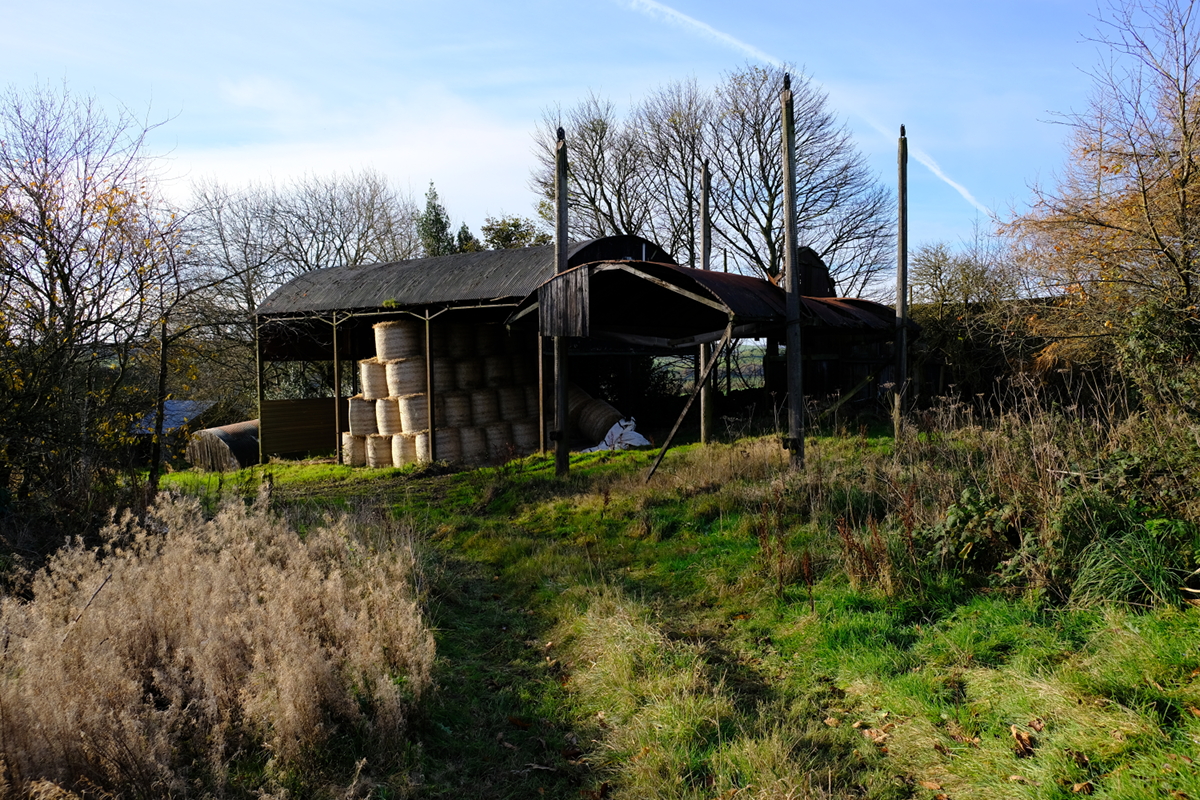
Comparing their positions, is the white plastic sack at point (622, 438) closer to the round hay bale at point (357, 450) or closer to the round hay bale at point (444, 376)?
the round hay bale at point (444, 376)

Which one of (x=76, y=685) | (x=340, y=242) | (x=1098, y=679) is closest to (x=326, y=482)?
(x=76, y=685)

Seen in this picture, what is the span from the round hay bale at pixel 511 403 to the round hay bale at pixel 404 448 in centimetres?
220

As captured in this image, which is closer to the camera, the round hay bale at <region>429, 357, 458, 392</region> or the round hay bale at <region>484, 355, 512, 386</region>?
the round hay bale at <region>429, 357, 458, 392</region>

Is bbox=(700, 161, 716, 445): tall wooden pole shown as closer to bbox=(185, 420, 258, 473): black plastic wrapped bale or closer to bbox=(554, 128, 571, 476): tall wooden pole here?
bbox=(554, 128, 571, 476): tall wooden pole

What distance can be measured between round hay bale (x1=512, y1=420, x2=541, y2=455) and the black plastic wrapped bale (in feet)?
23.1

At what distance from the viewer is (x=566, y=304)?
11.3 metres

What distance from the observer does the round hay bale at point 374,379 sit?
1719cm

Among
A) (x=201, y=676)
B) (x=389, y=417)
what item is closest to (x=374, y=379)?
(x=389, y=417)

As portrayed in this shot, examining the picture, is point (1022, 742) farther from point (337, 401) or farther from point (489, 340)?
point (337, 401)

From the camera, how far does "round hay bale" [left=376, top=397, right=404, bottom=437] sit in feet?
55.1

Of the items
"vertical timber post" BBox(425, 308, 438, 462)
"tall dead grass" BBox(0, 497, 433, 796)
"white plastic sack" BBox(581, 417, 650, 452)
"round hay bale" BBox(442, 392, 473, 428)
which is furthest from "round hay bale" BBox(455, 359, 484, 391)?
"tall dead grass" BBox(0, 497, 433, 796)

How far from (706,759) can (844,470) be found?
5280mm

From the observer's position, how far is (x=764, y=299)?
10.5 metres

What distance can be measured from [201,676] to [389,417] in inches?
503
